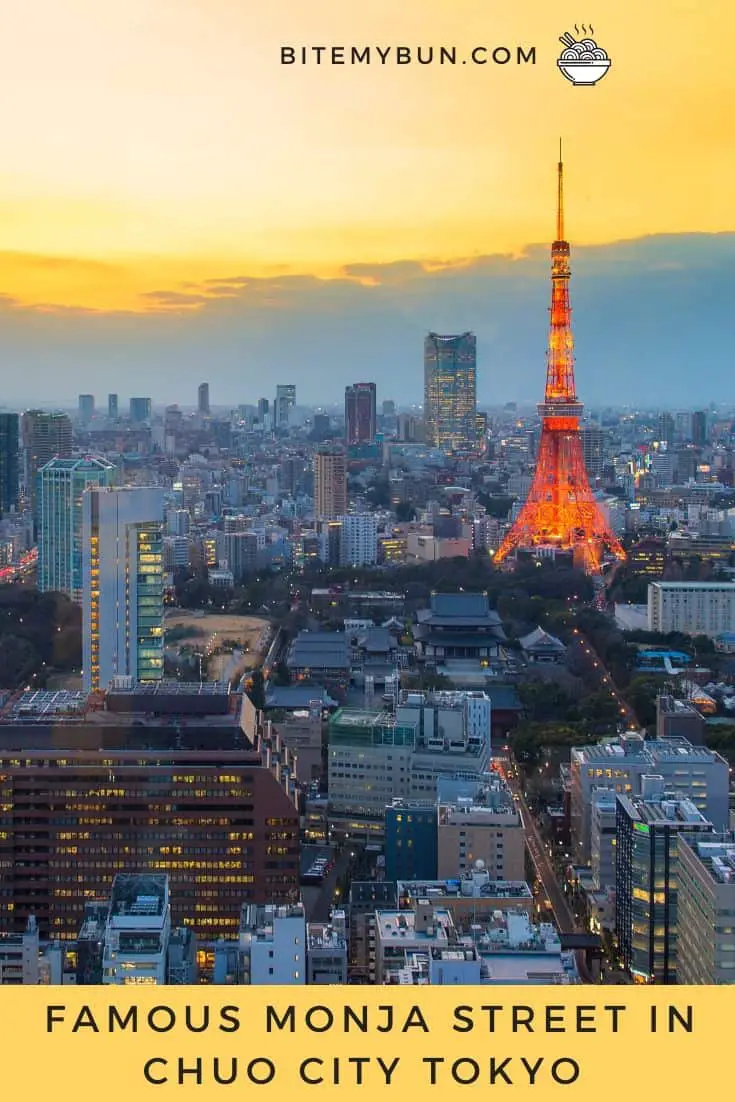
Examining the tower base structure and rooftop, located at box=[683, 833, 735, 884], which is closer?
rooftop, located at box=[683, 833, 735, 884]

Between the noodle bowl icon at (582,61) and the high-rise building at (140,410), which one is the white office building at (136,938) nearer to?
the noodle bowl icon at (582,61)

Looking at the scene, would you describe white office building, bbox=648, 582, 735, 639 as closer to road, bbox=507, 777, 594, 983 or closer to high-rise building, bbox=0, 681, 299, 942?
road, bbox=507, 777, 594, 983

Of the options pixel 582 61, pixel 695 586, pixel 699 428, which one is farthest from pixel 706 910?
pixel 695 586

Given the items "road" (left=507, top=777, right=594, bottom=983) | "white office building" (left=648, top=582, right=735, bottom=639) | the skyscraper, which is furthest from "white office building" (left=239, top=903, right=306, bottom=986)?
"white office building" (left=648, top=582, right=735, bottom=639)

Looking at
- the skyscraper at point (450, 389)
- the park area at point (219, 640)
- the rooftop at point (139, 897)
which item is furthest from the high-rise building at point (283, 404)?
the rooftop at point (139, 897)
